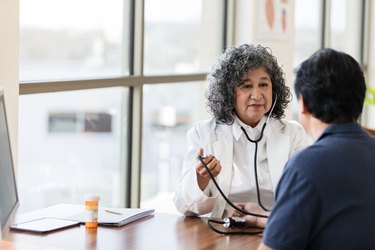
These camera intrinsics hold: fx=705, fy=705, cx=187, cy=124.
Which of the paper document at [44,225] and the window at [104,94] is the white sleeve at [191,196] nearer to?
the paper document at [44,225]

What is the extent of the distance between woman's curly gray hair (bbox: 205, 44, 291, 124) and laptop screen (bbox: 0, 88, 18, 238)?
3.26 ft

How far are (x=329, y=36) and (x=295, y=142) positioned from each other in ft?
13.3

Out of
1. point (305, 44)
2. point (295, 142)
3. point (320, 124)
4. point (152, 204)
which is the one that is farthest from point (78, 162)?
point (305, 44)

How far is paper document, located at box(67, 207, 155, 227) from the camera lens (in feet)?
7.85

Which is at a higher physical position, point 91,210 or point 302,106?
point 302,106

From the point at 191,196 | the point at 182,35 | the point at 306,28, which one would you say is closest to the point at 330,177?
the point at 191,196

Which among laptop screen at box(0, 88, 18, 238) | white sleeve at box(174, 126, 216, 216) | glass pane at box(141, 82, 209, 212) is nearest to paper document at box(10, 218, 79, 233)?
laptop screen at box(0, 88, 18, 238)

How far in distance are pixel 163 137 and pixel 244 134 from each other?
1573mm

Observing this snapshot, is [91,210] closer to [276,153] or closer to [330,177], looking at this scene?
[276,153]

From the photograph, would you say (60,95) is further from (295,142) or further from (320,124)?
(320,124)

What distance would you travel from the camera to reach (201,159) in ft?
7.97

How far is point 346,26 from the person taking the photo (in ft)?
23.3

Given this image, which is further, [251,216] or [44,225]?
[251,216]

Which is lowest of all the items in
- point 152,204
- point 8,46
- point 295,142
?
point 152,204
